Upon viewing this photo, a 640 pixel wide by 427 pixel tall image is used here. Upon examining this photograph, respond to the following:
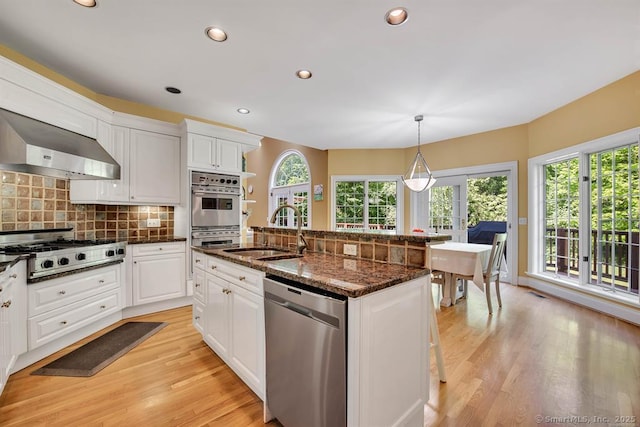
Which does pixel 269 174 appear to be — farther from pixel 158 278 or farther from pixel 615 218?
pixel 615 218

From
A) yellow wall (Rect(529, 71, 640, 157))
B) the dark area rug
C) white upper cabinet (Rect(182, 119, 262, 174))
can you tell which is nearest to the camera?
the dark area rug

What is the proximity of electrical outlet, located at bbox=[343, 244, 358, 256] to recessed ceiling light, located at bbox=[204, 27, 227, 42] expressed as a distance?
1936 mm

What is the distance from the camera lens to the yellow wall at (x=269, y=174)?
6.28 meters

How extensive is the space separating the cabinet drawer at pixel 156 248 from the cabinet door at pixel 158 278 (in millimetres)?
48

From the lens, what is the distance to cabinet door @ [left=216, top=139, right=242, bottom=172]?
3.63 meters

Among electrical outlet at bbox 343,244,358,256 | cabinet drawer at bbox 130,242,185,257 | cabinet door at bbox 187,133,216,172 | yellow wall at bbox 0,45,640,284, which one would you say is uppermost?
yellow wall at bbox 0,45,640,284

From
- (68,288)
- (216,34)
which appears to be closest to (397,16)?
(216,34)

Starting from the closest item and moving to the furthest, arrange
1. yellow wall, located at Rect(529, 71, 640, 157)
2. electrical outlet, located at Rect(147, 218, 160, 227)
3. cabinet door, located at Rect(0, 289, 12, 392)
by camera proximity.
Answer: cabinet door, located at Rect(0, 289, 12, 392) → yellow wall, located at Rect(529, 71, 640, 157) → electrical outlet, located at Rect(147, 218, 160, 227)

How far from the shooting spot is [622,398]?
5.60 ft

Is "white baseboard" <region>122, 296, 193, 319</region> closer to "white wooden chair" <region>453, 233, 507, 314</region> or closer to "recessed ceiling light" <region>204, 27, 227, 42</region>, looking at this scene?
"recessed ceiling light" <region>204, 27, 227, 42</region>

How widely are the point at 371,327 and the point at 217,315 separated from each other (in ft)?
4.48

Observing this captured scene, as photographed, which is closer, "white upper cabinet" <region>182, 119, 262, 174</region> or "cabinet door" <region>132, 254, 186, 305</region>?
"cabinet door" <region>132, 254, 186, 305</region>

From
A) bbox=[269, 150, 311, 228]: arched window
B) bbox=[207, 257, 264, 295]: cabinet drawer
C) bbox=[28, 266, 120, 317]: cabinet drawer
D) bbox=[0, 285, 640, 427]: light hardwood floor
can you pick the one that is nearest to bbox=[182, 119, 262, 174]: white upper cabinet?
bbox=[28, 266, 120, 317]: cabinet drawer

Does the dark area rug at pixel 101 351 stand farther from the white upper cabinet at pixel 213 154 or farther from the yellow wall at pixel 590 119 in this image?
the yellow wall at pixel 590 119
